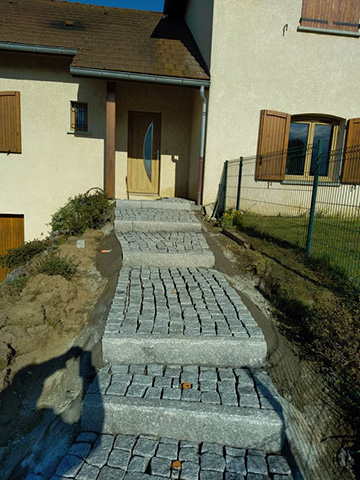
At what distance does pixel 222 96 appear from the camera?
785 centimetres

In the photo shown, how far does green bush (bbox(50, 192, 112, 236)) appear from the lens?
637cm

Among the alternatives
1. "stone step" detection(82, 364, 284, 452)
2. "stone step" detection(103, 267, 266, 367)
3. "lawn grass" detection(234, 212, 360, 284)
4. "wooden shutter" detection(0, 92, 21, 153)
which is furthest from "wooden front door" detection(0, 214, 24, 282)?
"stone step" detection(82, 364, 284, 452)

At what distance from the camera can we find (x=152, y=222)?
6121mm

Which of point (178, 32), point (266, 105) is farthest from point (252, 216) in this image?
point (178, 32)

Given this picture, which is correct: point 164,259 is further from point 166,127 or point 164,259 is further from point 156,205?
point 166,127

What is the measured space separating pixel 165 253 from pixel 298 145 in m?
6.04

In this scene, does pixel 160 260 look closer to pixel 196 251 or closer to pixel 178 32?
pixel 196 251

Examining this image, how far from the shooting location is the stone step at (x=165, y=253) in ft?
15.5

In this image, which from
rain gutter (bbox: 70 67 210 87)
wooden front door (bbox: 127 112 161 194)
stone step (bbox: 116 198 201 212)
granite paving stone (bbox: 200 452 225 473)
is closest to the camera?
granite paving stone (bbox: 200 452 225 473)

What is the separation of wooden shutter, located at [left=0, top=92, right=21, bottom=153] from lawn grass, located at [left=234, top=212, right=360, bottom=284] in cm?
604

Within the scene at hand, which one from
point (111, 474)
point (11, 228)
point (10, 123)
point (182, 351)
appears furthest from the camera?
point (11, 228)

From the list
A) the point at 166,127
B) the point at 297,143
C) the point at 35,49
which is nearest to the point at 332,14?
the point at 297,143

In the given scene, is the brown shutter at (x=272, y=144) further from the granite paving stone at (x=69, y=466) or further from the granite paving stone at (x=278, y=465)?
the granite paving stone at (x=69, y=466)

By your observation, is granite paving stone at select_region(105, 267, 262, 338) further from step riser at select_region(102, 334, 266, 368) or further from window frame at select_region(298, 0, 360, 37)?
window frame at select_region(298, 0, 360, 37)
